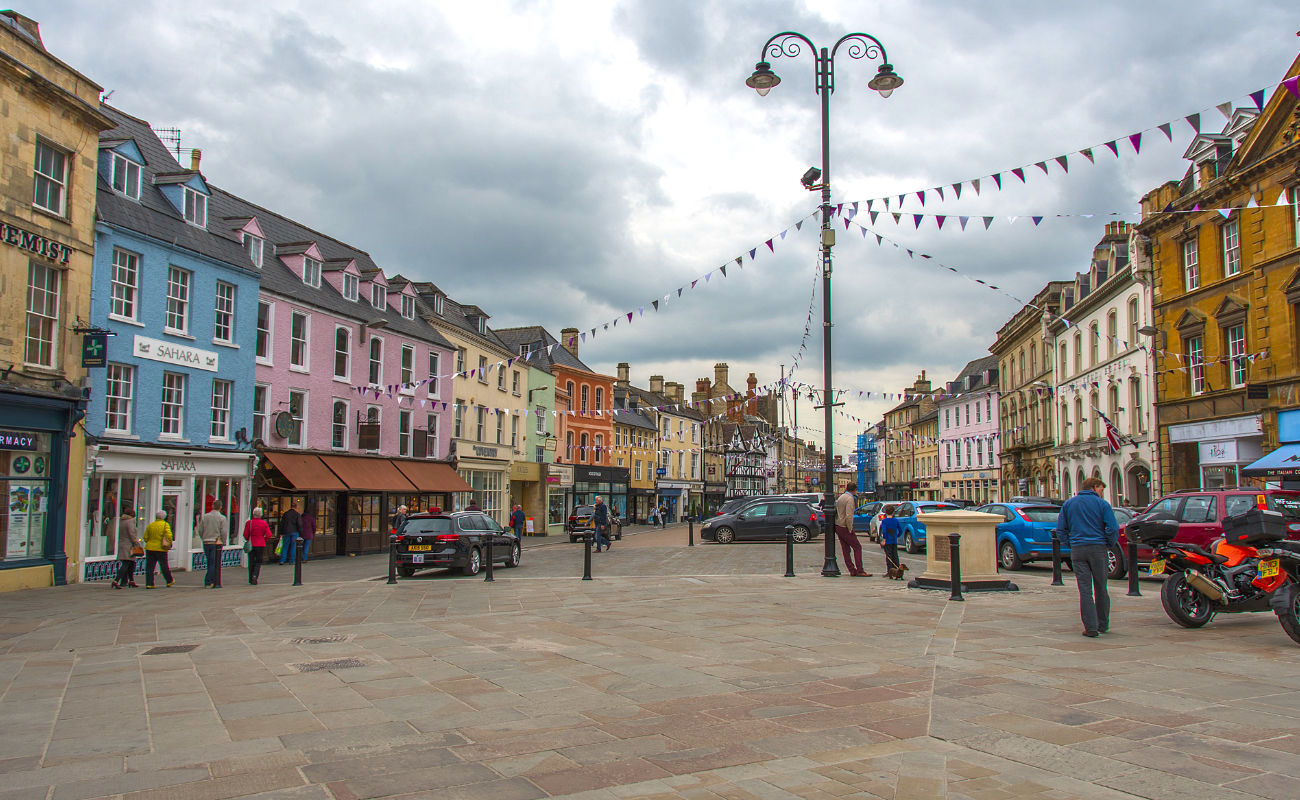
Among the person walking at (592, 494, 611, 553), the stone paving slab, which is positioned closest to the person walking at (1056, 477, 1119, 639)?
the stone paving slab

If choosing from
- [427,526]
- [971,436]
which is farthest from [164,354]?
[971,436]

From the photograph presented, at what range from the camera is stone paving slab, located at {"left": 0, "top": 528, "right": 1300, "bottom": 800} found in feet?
15.8

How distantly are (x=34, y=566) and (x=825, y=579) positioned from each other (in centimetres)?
1523

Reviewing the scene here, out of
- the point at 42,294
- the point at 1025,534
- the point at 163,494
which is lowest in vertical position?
the point at 1025,534

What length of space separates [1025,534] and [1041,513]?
73cm

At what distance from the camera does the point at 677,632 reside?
9953 millimetres

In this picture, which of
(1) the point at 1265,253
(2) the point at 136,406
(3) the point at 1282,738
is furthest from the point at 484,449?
(3) the point at 1282,738

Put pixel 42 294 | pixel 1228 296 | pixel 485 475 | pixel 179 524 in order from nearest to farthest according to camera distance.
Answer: pixel 42 294
pixel 179 524
pixel 1228 296
pixel 485 475

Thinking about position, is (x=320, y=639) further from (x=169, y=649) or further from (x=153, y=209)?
(x=153, y=209)

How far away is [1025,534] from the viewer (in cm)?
1947

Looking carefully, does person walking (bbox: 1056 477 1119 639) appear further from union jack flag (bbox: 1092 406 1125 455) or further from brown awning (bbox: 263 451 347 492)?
union jack flag (bbox: 1092 406 1125 455)

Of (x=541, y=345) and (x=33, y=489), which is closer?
(x=33, y=489)

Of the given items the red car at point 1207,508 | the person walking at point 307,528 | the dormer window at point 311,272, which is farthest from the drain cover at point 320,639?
the dormer window at point 311,272

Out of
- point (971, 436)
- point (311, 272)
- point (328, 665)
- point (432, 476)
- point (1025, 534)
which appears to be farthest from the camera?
point (971, 436)
